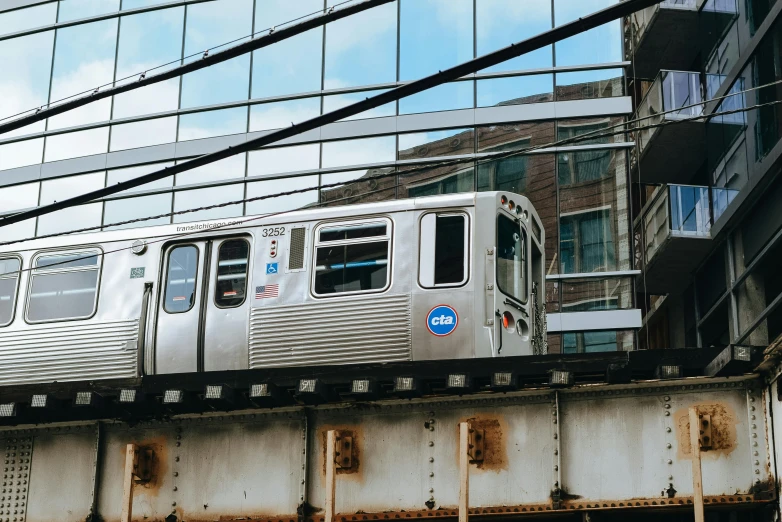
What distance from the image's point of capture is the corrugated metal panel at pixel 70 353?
18.7m

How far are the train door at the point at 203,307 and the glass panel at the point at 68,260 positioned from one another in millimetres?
1365

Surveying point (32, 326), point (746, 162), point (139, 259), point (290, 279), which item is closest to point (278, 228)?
point (290, 279)

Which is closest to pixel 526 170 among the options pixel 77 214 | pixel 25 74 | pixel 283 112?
pixel 283 112

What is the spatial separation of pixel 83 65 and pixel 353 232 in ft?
67.0

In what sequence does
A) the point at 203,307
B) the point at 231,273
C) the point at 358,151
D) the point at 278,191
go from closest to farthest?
the point at 203,307
the point at 231,273
the point at 358,151
the point at 278,191

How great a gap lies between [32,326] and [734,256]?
16.6m

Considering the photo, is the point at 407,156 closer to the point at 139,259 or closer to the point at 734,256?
the point at 734,256

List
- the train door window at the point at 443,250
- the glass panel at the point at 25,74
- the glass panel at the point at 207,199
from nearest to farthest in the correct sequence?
the train door window at the point at 443,250 → the glass panel at the point at 207,199 → the glass panel at the point at 25,74

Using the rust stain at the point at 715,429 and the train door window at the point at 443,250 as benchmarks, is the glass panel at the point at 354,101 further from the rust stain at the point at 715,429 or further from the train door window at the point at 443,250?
the rust stain at the point at 715,429

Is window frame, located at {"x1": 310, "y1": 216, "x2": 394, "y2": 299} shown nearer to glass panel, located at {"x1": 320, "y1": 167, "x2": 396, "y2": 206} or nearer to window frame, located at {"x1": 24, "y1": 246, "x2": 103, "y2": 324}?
window frame, located at {"x1": 24, "y1": 246, "x2": 103, "y2": 324}

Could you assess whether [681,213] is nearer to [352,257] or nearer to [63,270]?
[352,257]

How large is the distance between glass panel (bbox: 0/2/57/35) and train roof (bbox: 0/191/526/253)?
17.9 m

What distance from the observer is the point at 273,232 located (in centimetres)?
1866

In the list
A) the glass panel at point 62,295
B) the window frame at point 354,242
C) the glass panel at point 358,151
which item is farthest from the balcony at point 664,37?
the glass panel at point 62,295
